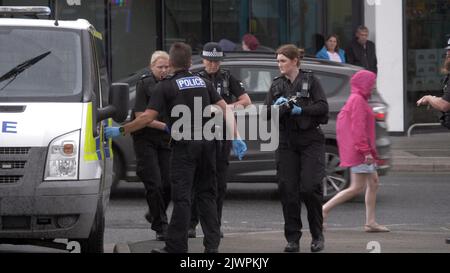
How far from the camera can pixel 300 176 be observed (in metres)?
9.46

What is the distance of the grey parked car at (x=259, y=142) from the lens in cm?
1349

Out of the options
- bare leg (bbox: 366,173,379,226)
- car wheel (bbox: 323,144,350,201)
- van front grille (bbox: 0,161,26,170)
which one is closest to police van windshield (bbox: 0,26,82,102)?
van front grille (bbox: 0,161,26,170)

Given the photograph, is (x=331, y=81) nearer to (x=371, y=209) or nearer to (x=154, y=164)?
(x=371, y=209)

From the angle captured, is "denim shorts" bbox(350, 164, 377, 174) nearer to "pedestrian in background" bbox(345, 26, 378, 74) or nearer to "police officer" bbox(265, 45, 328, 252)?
"police officer" bbox(265, 45, 328, 252)

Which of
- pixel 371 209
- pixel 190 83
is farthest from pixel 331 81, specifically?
pixel 190 83

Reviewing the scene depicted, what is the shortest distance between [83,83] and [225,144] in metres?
1.69

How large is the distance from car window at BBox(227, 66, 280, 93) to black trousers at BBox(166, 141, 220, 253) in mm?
4730

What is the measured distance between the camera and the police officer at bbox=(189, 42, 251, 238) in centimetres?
1009

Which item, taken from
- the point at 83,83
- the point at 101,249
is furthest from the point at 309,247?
the point at 83,83

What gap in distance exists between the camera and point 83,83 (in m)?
9.06

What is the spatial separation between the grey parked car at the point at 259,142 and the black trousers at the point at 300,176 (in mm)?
3928

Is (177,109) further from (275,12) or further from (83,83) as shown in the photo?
(275,12)

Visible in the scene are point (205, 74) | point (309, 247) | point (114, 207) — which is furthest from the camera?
point (114, 207)

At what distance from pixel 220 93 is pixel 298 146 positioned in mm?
1587
